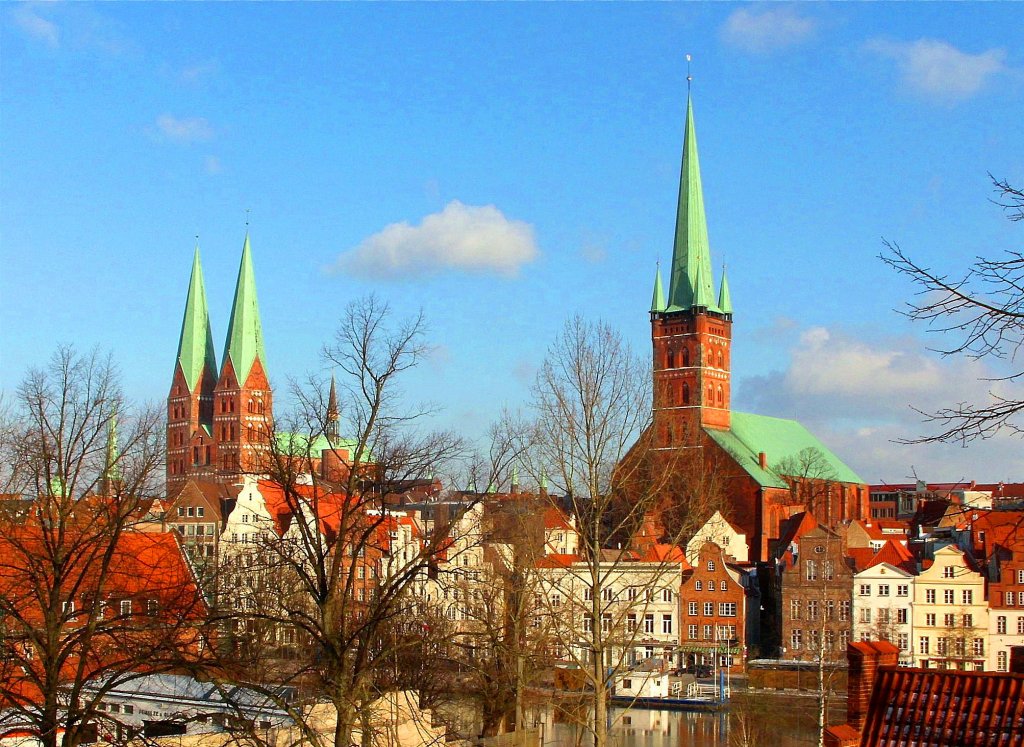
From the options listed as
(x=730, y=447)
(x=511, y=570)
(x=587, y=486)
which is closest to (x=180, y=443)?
(x=730, y=447)

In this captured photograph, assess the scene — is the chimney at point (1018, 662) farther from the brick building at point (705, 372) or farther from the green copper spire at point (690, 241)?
the green copper spire at point (690, 241)

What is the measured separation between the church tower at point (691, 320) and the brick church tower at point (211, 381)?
3351cm

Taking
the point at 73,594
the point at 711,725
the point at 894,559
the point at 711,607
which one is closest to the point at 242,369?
the point at 711,607

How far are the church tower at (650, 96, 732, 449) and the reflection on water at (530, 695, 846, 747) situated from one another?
52.5 m

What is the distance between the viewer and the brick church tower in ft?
384

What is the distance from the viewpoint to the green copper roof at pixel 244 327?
4547 inches

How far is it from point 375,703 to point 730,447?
83.8 m

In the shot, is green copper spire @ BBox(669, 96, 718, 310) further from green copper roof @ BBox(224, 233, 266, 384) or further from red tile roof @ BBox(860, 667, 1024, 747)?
red tile roof @ BBox(860, 667, 1024, 747)

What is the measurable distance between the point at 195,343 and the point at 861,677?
368 feet

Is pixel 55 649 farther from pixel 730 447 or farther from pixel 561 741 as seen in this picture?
pixel 730 447

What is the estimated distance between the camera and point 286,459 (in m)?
17.1

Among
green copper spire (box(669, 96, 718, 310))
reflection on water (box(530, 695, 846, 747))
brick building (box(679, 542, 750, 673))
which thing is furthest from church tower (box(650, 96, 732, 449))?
reflection on water (box(530, 695, 846, 747))

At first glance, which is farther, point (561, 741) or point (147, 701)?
point (561, 741)

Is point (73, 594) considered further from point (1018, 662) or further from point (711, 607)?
point (711, 607)
